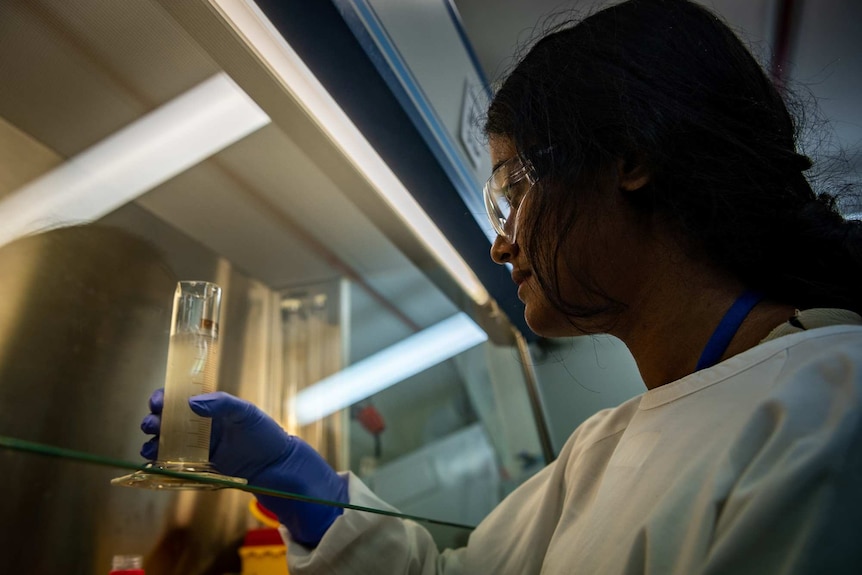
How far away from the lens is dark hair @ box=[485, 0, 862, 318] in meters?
0.94

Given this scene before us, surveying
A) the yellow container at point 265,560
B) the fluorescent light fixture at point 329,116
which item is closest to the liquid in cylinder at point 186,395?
the fluorescent light fixture at point 329,116

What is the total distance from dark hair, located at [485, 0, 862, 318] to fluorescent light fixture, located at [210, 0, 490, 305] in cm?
36

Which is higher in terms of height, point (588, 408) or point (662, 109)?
point (662, 109)

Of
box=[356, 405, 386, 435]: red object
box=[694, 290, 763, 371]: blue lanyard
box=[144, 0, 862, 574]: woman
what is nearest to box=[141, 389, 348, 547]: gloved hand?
box=[144, 0, 862, 574]: woman

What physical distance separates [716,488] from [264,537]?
1028mm

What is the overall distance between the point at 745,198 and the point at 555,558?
0.63 meters

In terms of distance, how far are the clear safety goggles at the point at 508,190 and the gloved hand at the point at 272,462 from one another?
549 millimetres

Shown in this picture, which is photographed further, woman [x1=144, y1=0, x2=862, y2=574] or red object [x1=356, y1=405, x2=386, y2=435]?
red object [x1=356, y1=405, x2=386, y2=435]

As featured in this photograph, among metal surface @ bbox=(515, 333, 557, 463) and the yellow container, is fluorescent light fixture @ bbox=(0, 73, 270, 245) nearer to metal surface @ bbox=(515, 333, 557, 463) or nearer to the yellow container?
the yellow container

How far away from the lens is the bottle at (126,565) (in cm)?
100

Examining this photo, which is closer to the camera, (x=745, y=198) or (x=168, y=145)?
(x=745, y=198)

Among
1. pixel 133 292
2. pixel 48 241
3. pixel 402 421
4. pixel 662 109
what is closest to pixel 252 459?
pixel 133 292

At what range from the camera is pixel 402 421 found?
71.3 inches

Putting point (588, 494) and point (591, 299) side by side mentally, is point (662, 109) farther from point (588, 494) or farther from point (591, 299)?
point (588, 494)
